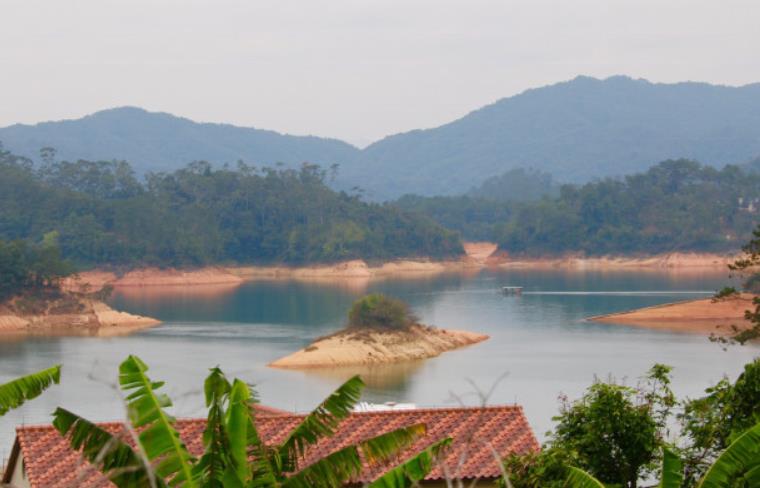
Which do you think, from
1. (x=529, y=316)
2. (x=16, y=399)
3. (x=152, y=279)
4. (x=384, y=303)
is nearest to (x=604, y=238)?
(x=152, y=279)

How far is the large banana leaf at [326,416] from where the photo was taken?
8359 mm

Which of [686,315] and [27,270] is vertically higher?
[27,270]

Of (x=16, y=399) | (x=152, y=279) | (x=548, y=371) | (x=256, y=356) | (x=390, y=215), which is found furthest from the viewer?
(x=390, y=215)

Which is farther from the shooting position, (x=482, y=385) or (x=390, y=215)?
(x=390, y=215)

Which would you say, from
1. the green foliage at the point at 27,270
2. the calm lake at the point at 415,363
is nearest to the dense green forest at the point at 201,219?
the calm lake at the point at 415,363

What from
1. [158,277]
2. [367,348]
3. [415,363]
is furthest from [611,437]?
[158,277]

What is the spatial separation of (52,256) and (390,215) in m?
56.4

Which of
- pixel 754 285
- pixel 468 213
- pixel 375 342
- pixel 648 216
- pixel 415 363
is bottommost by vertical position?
pixel 415 363

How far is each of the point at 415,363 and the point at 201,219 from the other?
70.5m

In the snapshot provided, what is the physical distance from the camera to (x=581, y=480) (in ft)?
29.0

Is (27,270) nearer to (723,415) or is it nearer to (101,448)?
(723,415)

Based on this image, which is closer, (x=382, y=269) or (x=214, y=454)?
(x=214, y=454)

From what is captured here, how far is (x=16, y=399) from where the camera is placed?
8.46 m

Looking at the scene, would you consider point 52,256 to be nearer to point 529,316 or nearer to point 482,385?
point 529,316
